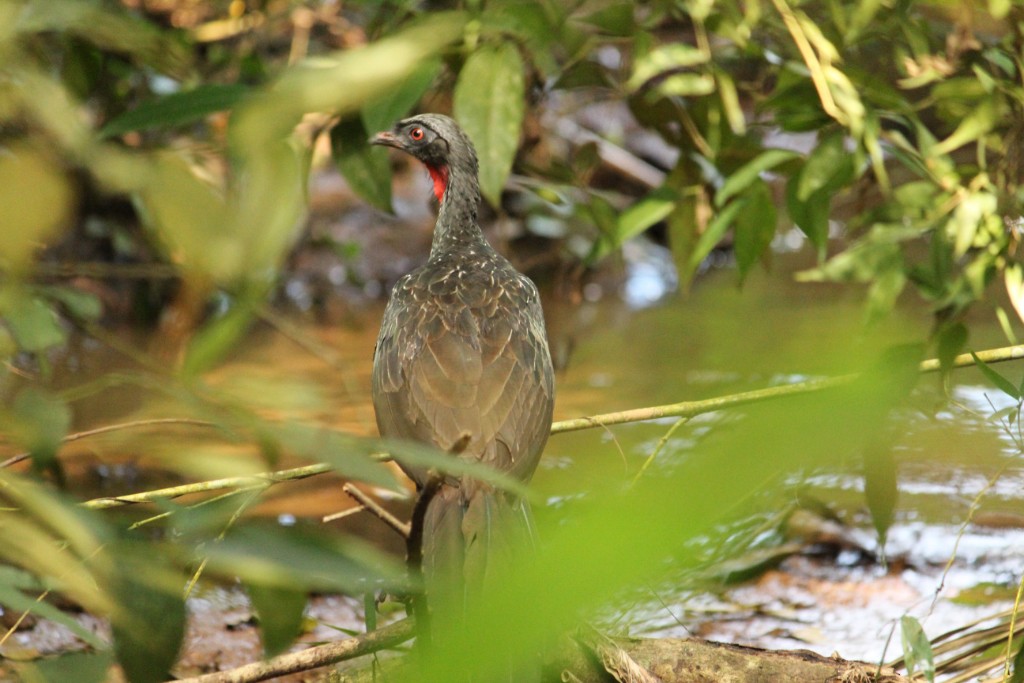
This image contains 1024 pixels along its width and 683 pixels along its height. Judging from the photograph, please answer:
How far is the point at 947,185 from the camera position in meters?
3.39

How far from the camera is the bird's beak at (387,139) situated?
11.9 ft

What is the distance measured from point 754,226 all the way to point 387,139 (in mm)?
1297

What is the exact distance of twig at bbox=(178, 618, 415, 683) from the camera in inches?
69.7

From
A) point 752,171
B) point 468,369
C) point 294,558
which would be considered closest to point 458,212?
point 752,171

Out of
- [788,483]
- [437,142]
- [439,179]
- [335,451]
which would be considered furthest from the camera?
[439,179]

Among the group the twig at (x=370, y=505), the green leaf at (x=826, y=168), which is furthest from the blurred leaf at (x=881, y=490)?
the twig at (x=370, y=505)

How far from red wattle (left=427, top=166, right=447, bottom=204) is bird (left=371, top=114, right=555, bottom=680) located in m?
0.54

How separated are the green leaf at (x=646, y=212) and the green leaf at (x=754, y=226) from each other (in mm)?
429

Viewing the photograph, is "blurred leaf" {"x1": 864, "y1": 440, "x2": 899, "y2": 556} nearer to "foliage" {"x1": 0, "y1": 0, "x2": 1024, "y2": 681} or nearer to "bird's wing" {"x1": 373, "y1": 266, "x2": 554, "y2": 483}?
"foliage" {"x1": 0, "y1": 0, "x2": 1024, "y2": 681}

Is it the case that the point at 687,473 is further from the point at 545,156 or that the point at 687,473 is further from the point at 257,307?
the point at 545,156

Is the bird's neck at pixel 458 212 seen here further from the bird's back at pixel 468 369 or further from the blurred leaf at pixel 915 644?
the blurred leaf at pixel 915 644

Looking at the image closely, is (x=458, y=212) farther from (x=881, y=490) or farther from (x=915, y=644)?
(x=915, y=644)

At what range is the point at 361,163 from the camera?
3314mm

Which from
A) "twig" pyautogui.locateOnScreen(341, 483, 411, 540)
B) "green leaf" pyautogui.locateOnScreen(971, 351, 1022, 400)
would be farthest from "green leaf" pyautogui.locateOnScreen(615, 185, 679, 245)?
"twig" pyautogui.locateOnScreen(341, 483, 411, 540)
